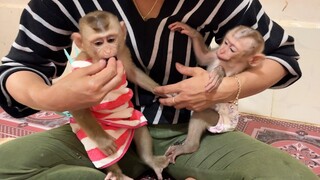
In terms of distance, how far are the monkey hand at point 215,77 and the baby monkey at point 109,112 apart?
5.5 inches

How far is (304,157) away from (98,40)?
880 millimetres

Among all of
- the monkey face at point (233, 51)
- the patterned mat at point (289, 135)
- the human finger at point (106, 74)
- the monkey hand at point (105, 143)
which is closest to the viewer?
the human finger at point (106, 74)

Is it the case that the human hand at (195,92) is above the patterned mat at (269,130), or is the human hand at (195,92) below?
above

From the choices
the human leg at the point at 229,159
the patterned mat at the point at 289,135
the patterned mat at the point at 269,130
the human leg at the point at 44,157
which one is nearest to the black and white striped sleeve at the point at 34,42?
the human leg at the point at 44,157

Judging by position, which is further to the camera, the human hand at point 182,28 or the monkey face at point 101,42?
the human hand at point 182,28

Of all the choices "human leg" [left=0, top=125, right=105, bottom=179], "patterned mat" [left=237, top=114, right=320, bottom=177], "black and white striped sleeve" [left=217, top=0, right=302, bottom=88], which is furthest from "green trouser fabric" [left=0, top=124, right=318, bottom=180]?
→ "patterned mat" [left=237, top=114, right=320, bottom=177]

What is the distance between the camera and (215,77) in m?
0.97

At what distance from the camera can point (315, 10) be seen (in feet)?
5.45

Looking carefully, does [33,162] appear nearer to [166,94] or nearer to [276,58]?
[166,94]

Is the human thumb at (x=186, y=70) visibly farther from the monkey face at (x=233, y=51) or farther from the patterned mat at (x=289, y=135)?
the patterned mat at (x=289, y=135)

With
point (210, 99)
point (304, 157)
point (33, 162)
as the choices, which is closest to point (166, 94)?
point (210, 99)

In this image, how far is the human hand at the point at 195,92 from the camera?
96 centimetres

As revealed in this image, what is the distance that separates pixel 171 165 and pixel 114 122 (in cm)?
21

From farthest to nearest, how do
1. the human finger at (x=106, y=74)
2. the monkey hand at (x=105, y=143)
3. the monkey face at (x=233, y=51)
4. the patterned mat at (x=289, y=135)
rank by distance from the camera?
the patterned mat at (x=289, y=135) → the monkey face at (x=233, y=51) → the monkey hand at (x=105, y=143) → the human finger at (x=106, y=74)
